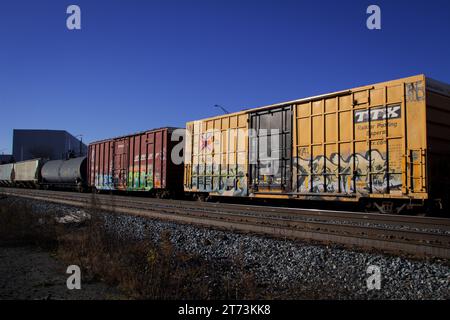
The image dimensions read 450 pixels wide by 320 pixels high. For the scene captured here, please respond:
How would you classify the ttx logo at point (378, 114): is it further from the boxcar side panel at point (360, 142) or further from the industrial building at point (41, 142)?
the industrial building at point (41, 142)

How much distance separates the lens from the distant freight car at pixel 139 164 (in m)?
20.8

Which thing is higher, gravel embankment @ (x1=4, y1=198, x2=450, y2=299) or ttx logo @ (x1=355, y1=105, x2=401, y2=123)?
ttx logo @ (x1=355, y1=105, x2=401, y2=123)

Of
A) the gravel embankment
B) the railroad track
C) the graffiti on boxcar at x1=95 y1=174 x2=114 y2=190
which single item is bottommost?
the gravel embankment

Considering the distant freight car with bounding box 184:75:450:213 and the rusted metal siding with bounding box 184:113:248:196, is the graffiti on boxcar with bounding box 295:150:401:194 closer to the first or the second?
the distant freight car with bounding box 184:75:450:213

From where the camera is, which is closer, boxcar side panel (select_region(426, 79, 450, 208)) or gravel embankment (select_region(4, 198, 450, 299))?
gravel embankment (select_region(4, 198, 450, 299))

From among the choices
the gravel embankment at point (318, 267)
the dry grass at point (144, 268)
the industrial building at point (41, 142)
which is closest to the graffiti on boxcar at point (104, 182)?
the dry grass at point (144, 268)

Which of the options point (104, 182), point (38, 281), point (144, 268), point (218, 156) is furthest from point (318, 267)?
point (104, 182)

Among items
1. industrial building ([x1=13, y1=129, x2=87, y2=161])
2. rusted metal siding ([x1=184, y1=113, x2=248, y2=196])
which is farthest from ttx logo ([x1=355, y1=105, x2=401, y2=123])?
industrial building ([x1=13, y1=129, x2=87, y2=161])

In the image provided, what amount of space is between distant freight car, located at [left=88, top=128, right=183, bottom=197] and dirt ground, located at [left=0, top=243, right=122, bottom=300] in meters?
13.9

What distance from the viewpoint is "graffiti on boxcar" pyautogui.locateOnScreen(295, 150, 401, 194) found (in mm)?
11211

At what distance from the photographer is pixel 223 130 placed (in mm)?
17109

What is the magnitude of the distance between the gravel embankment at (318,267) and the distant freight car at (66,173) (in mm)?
25002
